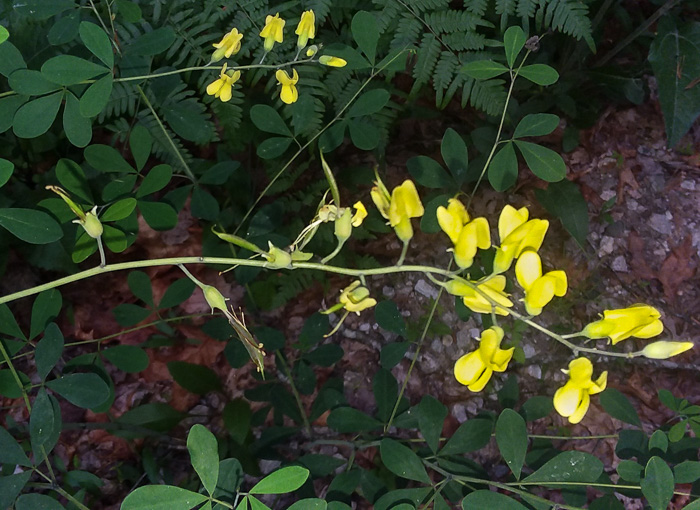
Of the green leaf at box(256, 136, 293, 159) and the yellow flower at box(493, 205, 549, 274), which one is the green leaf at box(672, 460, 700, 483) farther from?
the green leaf at box(256, 136, 293, 159)

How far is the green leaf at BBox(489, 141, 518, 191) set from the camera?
146cm

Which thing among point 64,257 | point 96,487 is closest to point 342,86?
point 64,257

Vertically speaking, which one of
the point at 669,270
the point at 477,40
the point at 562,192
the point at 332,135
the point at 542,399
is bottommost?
the point at 669,270

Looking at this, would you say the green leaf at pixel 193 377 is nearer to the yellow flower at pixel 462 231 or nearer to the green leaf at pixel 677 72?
the yellow flower at pixel 462 231

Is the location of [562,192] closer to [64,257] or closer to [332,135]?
[332,135]

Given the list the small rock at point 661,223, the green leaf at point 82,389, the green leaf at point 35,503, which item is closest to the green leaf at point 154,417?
the green leaf at point 82,389

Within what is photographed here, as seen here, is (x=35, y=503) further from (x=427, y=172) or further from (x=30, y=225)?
(x=427, y=172)

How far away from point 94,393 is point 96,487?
2.10 ft

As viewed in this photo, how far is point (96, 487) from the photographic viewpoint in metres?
1.72

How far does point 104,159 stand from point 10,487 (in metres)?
0.80

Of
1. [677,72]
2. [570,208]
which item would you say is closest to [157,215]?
[570,208]

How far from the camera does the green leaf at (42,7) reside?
1.26 meters

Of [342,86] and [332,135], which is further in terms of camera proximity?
[342,86]

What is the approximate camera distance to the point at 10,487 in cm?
117
